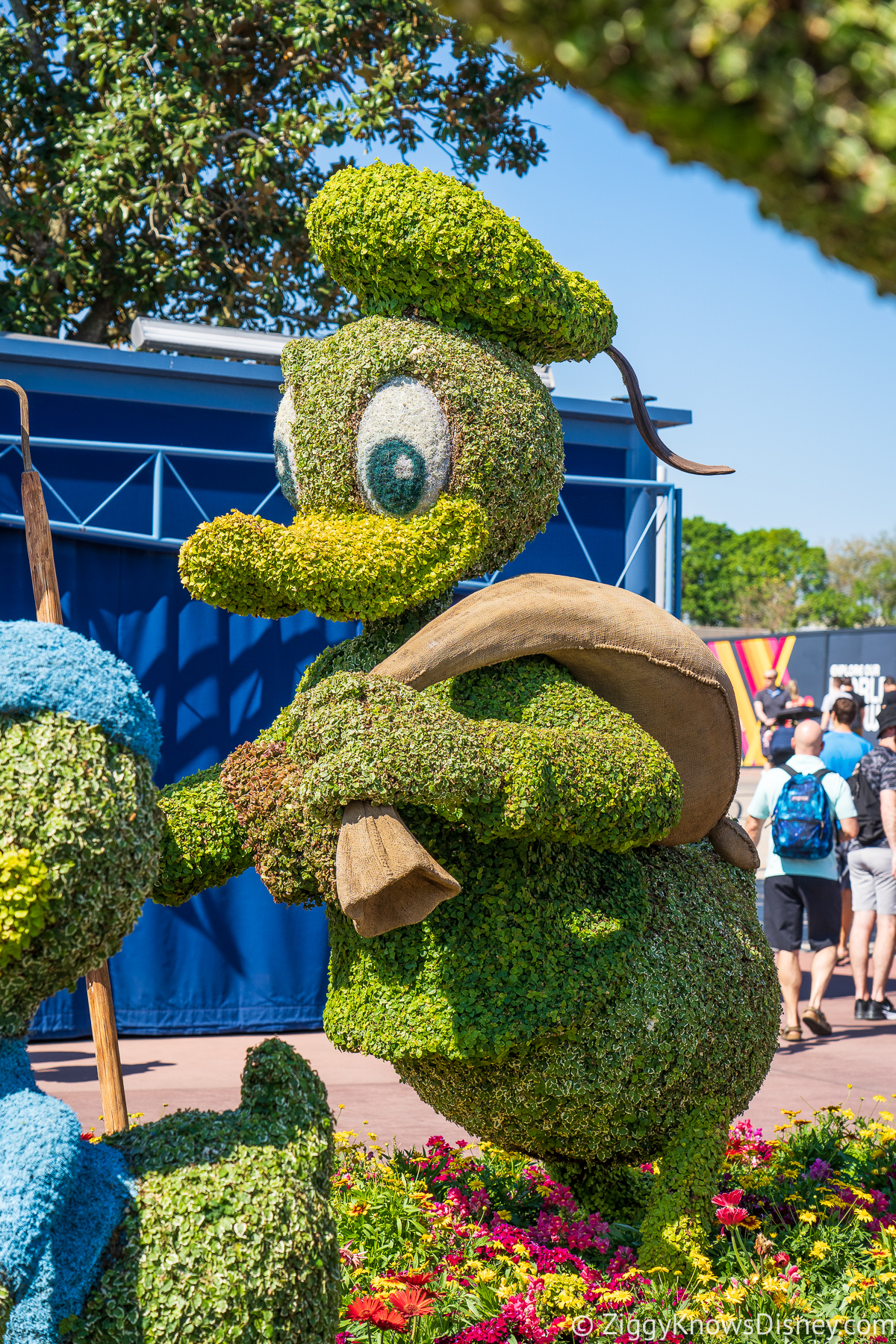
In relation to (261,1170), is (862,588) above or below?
above

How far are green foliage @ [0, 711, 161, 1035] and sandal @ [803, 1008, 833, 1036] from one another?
561cm

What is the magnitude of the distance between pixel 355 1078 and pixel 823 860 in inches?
110

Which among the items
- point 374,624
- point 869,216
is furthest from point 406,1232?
point 869,216

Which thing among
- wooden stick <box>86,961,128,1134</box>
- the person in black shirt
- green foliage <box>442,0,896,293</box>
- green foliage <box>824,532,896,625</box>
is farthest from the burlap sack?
green foliage <box>824,532,896,625</box>

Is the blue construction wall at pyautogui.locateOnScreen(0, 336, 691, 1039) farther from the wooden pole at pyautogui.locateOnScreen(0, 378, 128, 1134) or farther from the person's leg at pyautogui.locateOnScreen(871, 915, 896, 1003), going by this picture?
the person's leg at pyautogui.locateOnScreen(871, 915, 896, 1003)

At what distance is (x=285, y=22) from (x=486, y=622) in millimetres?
7599

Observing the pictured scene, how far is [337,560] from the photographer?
2.72 metres

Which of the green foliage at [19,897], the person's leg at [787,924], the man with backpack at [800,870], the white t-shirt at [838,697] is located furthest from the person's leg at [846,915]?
the green foliage at [19,897]

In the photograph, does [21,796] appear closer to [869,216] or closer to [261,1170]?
[261,1170]

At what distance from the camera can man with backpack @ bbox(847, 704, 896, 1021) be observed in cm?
688

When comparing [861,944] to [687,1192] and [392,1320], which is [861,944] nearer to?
[687,1192]

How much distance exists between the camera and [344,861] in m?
2.41

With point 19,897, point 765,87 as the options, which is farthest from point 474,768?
point 765,87

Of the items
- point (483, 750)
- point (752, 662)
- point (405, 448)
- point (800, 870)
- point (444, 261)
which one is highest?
point (752, 662)
